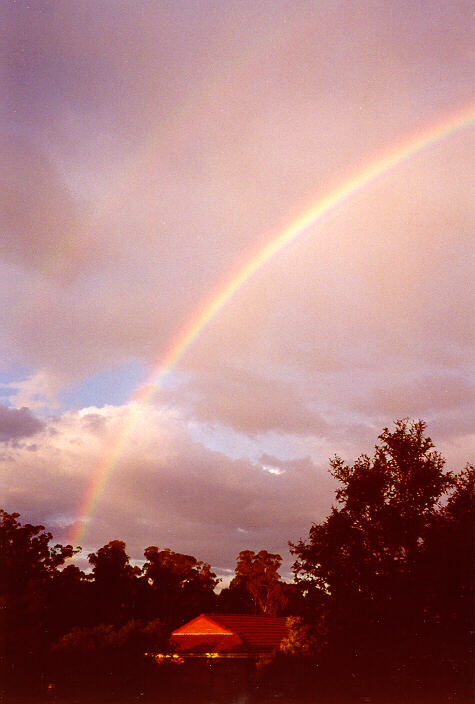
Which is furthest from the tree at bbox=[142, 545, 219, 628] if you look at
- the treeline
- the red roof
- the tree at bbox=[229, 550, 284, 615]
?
the treeline

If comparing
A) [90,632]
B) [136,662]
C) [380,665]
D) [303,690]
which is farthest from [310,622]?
[90,632]

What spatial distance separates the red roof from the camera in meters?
45.6

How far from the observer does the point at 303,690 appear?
28.1 metres

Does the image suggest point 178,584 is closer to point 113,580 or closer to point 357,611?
point 113,580

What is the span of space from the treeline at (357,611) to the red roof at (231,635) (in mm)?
16791

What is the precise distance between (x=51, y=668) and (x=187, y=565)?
217 ft

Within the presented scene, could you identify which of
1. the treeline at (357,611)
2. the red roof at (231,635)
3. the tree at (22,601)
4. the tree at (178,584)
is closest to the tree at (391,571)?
the treeline at (357,611)

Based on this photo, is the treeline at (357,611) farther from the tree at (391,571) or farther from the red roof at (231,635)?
the red roof at (231,635)

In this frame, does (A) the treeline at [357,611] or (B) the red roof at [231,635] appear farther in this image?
(B) the red roof at [231,635]

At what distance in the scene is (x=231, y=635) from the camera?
46.7 m

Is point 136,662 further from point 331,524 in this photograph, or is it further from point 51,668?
point 331,524

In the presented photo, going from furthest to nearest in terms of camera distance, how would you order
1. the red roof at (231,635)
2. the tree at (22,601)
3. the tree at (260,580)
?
1. the tree at (260,580)
2. the red roof at (231,635)
3. the tree at (22,601)

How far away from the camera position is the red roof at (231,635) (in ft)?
149

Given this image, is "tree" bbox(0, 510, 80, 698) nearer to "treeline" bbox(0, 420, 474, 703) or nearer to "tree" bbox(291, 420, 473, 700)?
"treeline" bbox(0, 420, 474, 703)
